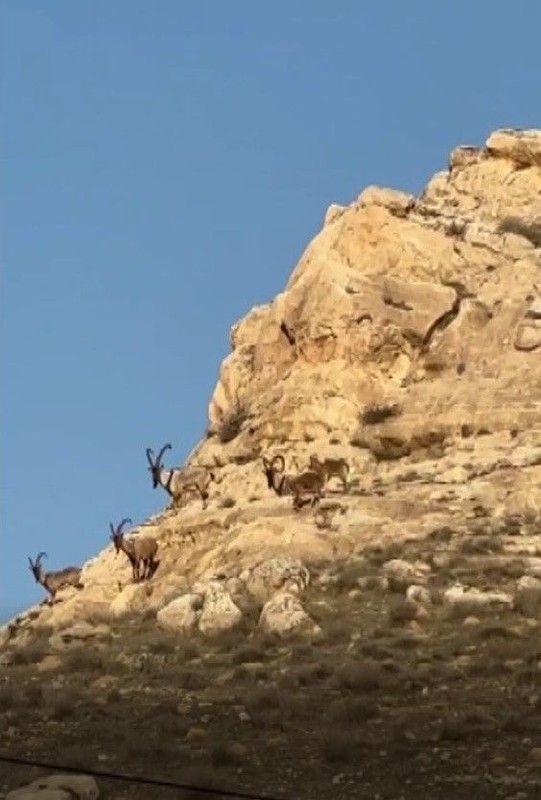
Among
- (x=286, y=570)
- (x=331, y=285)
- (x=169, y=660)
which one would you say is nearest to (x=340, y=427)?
(x=331, y=285)

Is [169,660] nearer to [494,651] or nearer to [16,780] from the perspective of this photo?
[494,651]

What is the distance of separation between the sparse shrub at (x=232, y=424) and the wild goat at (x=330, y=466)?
4.44 meters

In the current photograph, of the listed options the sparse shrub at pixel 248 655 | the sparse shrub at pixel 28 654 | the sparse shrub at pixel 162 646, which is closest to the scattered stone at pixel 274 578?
the sparse shrub at pixel 162 646

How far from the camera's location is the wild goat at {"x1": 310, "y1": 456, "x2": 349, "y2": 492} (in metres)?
34.9

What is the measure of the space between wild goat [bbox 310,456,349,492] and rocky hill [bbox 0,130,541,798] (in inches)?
8.9

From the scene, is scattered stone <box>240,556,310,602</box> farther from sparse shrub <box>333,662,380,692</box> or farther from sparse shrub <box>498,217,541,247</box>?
sparse shrub <box>498,217,541,247</box>

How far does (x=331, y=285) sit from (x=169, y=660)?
1947 centimetres

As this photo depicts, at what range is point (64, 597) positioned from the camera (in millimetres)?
32438

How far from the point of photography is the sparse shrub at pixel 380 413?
3578cm

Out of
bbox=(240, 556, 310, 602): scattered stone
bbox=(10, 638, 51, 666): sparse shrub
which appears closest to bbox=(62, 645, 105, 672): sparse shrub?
bbox=(10, 638, 51, 666): sparse shrub

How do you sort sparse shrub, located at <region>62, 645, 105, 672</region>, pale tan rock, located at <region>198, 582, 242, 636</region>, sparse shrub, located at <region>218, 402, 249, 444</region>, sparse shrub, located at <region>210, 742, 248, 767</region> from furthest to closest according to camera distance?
1. sparse shrub, located at <region>218, 402, 249, 444</region>
2. pale tan rock, located at <region>198, 582, 242, 636</region>
3. sparse shrub, located at <region>62, 645, 105, 672</region>
4. sparse shrub, located at <region>210, 742, 248, 767</region>

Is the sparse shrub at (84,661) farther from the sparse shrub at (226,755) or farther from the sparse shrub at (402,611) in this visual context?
the sparse shrub at (226,755)

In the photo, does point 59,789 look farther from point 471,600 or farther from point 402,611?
point 471,600

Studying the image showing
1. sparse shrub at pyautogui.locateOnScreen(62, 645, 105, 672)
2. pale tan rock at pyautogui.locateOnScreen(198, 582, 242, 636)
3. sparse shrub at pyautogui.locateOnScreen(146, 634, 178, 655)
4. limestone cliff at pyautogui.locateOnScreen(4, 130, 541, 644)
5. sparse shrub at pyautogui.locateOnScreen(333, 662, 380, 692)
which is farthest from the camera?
limestone cliff at pyautogui.locateOnScreen(4, 130, 541, 644)
